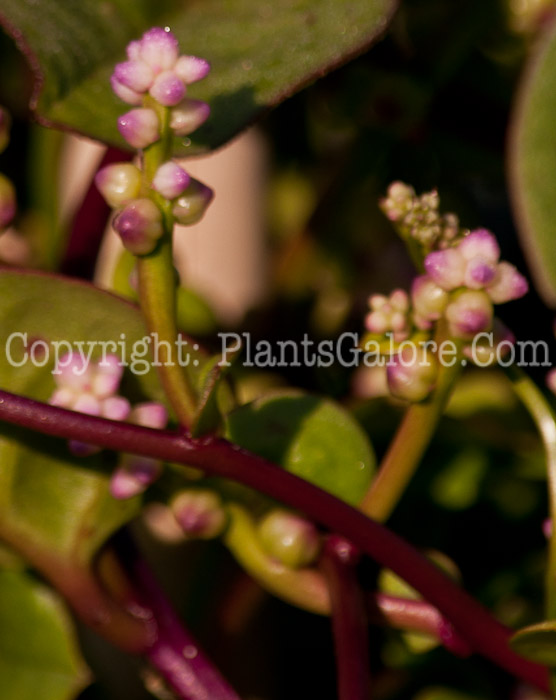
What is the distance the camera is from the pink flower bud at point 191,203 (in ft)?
1.08

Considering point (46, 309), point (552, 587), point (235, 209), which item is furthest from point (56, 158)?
point (552, 587)

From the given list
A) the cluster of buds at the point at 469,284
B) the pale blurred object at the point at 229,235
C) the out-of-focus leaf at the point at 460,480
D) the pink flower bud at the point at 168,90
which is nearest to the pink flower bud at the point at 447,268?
the cluster of buds at the point at 469,284

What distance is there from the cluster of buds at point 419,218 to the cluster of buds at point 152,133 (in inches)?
2.7

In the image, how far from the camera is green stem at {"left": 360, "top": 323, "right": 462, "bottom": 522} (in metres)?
0.36

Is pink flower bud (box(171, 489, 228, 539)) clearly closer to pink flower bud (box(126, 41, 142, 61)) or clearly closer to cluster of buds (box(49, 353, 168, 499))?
cluster of buds (box(49, 353, 168, 499))

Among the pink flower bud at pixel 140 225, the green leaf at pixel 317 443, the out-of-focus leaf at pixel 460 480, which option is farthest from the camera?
the out-of-focus leaf at pixel 460 480

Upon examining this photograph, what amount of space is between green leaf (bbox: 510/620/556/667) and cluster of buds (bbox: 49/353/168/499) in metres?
0.15

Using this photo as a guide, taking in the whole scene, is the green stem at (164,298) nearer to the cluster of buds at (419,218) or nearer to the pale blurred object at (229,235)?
the cluster of buds at (419,218)

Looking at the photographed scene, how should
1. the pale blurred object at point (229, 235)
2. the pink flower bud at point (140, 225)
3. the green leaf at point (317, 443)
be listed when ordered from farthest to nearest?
the pale blurred object at point (229, 235), the green leaf at point (317, 443), the pink flower bud at point (140, 225)

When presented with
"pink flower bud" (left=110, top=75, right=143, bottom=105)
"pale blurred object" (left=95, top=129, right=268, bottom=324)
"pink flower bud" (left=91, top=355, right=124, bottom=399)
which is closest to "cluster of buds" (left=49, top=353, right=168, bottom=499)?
"pink flower bud" (left=91, top=355, right=124, bottom=399)

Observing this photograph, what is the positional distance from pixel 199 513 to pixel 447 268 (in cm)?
15

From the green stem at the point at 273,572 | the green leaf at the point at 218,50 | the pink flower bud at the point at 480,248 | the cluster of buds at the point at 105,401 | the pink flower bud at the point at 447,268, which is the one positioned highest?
the green leaf at the point at 218,50

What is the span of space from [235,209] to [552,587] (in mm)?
452

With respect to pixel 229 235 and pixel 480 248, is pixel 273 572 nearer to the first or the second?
pixel 480 248
